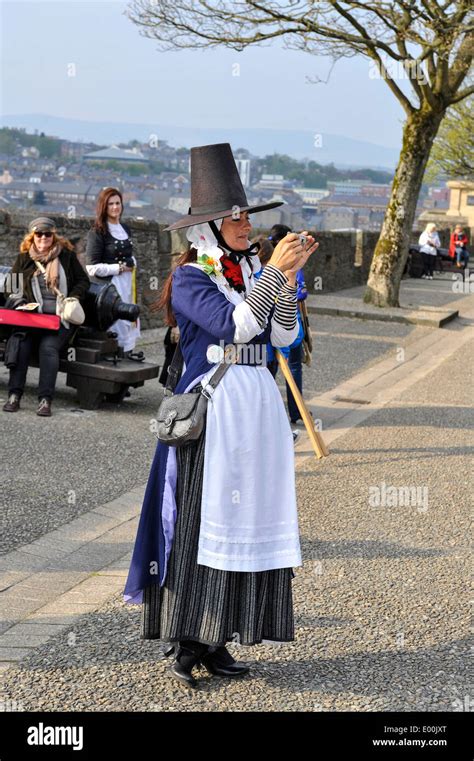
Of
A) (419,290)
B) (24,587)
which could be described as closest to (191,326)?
(24,587)

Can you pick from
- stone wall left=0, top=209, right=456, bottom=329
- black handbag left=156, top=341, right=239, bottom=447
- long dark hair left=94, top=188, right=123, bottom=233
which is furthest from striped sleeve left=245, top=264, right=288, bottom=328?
long dark hair left=94, top=188, right=123, bottom=233

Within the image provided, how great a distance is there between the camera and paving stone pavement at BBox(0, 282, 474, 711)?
405 centimetres

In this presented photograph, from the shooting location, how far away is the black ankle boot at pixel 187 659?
413 cm

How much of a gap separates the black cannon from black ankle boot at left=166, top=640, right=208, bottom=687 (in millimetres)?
5399

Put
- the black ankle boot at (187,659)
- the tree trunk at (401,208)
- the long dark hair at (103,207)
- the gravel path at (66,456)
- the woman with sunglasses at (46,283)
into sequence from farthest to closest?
the tree trunk at (401,208) → the long dark hair at (103,207) → the woman with sunglasses at (46,283) → the gravel path at (66,456) → the black ankle boot at (187,659)

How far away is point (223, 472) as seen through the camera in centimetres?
400

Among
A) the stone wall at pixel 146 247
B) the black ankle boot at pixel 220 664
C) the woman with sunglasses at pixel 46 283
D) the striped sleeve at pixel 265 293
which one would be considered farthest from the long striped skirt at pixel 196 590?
the woman with sunglasses at pixel 46 283

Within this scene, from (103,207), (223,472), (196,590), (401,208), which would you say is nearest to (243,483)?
(223,472)

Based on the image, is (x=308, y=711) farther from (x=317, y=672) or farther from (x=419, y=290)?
(x=419, y=290)

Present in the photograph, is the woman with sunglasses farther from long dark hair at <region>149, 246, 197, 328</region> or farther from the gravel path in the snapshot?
long dark hair at <region>149, 246, 197, 328</region>

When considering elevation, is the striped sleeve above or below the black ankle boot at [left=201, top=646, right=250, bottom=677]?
A: above

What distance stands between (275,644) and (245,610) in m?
0.58

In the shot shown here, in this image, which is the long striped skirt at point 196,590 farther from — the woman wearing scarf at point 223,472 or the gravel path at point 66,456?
the gravel path at point 66,456

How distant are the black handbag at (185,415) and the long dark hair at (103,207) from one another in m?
6.27
